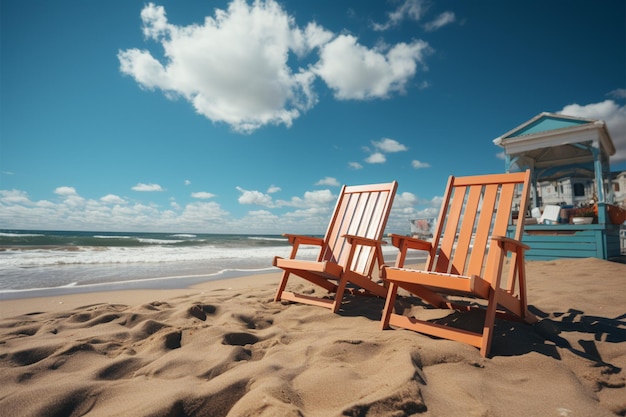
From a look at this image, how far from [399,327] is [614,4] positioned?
7.40 meters

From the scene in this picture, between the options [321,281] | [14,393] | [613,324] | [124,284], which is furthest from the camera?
[124,284]

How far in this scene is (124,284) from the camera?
484 centimetres

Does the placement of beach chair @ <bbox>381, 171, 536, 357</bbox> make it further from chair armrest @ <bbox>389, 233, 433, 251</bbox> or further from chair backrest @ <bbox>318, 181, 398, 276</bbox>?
chair backrest @ <bbox>318, 181, 398, 276</bbox>

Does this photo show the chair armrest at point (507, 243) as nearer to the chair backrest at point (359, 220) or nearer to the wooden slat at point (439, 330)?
the wooden slat at point (439, 330)

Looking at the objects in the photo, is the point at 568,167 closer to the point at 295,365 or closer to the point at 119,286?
the point at 295,365

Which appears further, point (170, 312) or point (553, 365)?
point (170, 312)

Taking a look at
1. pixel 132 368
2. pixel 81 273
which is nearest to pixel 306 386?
pixel 132 368

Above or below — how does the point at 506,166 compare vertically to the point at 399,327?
above

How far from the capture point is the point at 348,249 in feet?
11.5

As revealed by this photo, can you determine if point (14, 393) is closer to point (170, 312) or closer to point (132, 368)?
point (132, 368)

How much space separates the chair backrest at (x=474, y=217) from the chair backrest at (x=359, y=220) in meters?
0.58

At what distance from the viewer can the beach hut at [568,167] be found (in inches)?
229

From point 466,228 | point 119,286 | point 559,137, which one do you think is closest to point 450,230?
point 466,228

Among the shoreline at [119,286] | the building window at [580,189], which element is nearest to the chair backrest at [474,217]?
the shoreline at [119,286]
